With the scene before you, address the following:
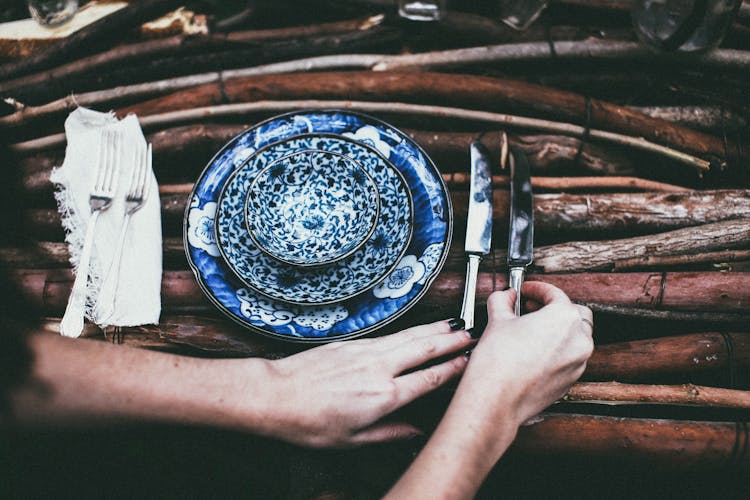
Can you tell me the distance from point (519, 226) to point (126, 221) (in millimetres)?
716

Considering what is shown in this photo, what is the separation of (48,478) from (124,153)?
576 mm

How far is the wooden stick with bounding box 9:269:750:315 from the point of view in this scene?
0.77m

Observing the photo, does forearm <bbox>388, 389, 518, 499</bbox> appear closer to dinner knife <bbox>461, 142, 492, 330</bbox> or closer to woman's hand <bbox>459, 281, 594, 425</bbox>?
woman's hand <bbox>459, 281, 594, 425</bbox>

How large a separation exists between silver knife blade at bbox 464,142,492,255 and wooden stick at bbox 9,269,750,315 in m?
0.06

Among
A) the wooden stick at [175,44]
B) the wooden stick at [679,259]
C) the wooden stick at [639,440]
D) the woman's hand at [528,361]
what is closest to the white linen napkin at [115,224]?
the wooden stick at [175,44]

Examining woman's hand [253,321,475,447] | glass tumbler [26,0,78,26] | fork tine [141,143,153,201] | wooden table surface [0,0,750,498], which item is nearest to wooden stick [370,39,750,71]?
wooden table surface [0,0,750,498]

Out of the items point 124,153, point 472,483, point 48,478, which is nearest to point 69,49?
point 124,153

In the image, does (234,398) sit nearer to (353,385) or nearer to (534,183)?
(353,385)

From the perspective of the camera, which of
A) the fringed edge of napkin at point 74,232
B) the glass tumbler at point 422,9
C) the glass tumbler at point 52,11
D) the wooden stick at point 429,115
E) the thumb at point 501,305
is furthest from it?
the glass tumbler at point 52,11

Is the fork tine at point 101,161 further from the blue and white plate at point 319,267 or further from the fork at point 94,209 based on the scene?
the blue and white plate at point 319,267

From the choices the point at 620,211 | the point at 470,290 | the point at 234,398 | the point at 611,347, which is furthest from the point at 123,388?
the point at 620,211

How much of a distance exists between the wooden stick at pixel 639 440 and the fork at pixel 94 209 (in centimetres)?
75

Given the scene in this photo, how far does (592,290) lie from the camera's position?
787 millimetres

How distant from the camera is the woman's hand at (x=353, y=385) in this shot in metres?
0.63
